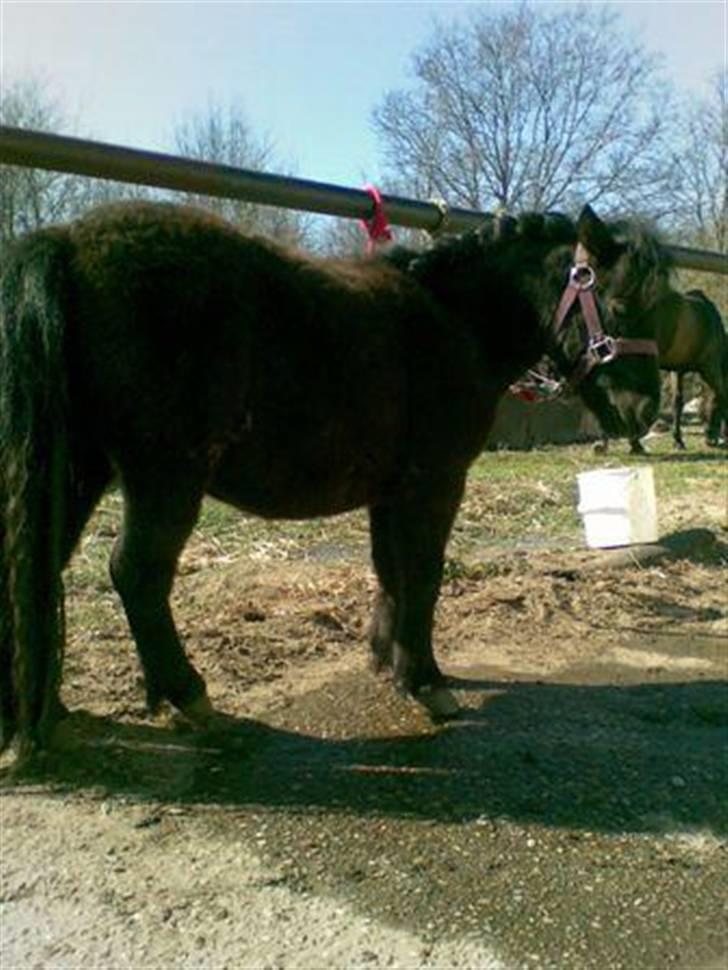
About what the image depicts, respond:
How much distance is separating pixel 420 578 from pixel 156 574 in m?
1.24

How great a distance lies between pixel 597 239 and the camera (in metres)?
4.68

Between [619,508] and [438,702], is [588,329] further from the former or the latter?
[619,508]

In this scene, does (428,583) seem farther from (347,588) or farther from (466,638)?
(347,588)

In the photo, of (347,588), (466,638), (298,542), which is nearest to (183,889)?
(466,638)

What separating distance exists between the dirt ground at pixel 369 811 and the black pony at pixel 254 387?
294 millimetres

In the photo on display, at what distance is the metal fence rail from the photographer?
408cm

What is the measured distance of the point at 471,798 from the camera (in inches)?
151

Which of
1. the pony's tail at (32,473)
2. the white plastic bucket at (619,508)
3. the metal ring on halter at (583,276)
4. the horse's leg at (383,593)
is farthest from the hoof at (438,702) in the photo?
the white plastic bucket at (619,508)

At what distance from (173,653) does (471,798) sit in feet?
3.80

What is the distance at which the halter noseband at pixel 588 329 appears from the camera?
4.64 m

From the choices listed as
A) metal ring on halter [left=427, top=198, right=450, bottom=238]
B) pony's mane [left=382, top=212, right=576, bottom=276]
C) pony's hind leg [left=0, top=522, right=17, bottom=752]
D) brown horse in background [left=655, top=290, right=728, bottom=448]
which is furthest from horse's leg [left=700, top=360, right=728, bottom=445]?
pony's hind leg [left=0, top=522, right=17, bottom=752]

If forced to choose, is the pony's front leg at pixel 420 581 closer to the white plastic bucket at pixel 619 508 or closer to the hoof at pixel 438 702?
the hoof at pixel 438 702

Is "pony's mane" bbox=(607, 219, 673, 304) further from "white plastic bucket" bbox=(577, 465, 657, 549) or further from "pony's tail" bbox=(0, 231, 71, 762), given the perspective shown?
"white plastic bucket" bbox=(577, 465, 657, 549)

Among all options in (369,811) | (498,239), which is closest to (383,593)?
(369,811)
